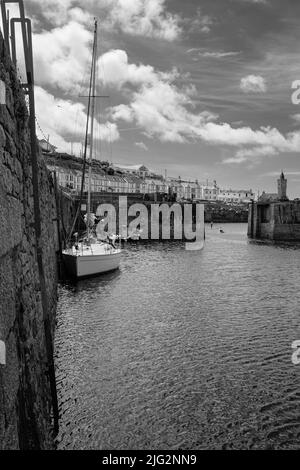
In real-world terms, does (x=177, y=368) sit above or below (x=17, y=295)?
below

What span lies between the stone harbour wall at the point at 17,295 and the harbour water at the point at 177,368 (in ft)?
6.35

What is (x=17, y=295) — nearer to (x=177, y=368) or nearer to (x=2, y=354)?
(x=2, y=354)

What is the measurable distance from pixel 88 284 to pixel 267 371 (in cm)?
1595

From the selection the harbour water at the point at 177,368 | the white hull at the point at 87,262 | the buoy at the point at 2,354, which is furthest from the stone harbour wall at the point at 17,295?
the white hull at the point at 87,262

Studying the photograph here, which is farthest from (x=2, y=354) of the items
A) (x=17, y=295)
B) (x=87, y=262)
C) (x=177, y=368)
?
(x=87, y=262)

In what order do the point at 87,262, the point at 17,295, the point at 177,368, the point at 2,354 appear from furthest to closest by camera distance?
the point at 87,262, the point at 177,368, the point at 17,295, the point at 2,354

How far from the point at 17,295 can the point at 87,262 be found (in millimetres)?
21456

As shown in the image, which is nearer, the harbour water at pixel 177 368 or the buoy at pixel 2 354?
the buoy at pixel 2 354

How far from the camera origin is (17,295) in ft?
19.6

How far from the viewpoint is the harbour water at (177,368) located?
8.81 m

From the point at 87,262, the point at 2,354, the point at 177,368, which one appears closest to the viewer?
the point at 2,354

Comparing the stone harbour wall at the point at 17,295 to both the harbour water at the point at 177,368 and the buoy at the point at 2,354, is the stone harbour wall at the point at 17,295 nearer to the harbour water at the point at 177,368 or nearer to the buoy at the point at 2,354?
the buoy at the point at 2,354
